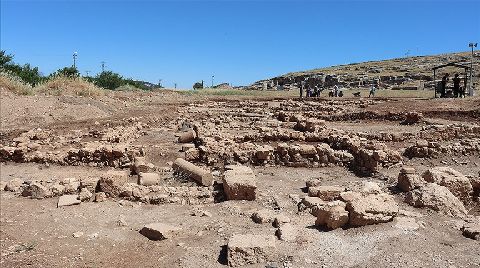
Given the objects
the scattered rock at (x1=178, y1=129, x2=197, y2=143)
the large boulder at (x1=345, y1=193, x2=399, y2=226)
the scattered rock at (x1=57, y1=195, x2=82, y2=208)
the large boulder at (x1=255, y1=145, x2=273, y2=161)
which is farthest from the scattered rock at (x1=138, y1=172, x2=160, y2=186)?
the scattered rock at (x1=178, y1=129, x2=197, y2=143)

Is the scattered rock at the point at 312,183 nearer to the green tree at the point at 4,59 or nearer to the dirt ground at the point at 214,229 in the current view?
the dirt ground at the point at 214,229

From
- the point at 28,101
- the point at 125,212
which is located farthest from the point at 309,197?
the point at 28,101

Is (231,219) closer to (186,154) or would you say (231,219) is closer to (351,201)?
(351,201)

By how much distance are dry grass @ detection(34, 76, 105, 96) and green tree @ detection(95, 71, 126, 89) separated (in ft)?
68.0

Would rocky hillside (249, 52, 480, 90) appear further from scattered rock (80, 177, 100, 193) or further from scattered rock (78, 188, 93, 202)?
scattered rock (78, 188, 93, 202)

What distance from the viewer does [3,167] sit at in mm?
10164

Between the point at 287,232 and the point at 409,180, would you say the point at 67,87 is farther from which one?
the point at 287,232

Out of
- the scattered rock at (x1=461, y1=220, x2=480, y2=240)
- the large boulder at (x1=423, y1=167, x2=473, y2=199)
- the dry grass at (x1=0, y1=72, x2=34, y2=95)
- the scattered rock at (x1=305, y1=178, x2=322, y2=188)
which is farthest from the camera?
the dry grass at (x1=0, y1=72, x2=34, y2=95)

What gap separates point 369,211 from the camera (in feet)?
18.2

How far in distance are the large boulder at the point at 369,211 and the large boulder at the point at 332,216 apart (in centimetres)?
9

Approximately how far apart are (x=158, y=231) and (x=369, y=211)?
2.87m

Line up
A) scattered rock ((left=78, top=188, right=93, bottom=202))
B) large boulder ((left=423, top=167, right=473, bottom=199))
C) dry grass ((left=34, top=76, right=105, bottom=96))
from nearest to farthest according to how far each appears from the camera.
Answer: large boulder ((left=423, top=167, right=473, bottom=199))
scattered rock ((left=78, top=188, right=93, bottom=202))
dry grass ((left=34, top=76, right=105, bottom=96))

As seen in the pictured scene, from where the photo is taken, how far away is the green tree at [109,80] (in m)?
45.0

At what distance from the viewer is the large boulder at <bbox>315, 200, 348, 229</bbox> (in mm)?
5559
